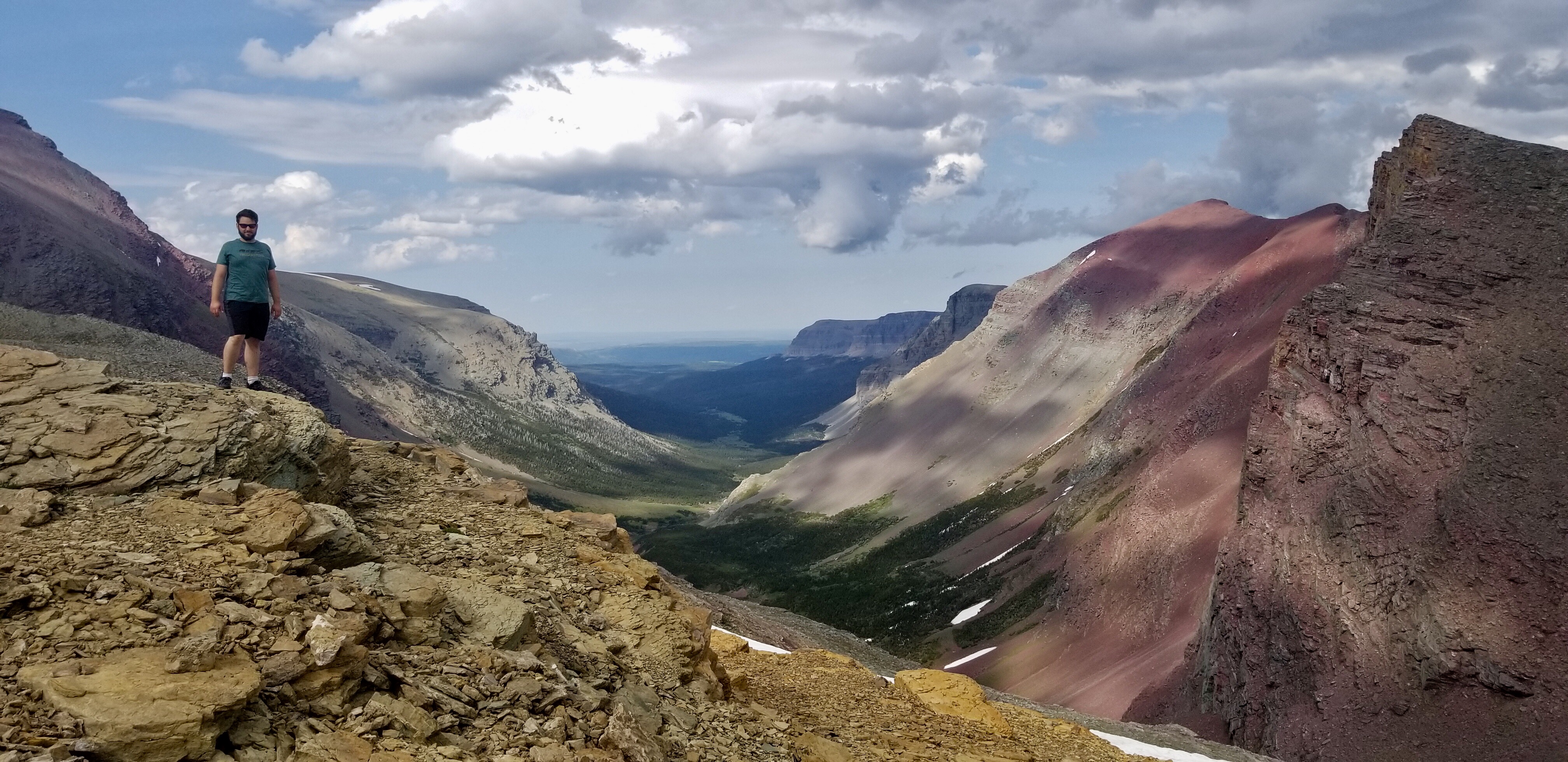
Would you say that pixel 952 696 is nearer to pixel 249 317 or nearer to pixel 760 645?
pixel 760 645

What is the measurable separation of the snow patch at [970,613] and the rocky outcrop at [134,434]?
6813 cm

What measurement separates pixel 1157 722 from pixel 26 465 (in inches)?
1752

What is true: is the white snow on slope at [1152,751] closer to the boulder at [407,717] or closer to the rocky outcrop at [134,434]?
the boulder at [407,717]

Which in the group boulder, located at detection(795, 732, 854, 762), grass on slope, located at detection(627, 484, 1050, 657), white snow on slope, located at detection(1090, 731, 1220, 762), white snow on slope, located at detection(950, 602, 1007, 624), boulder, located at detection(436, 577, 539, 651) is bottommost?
grass on slope, located at detection(627, 484, 1050, 657)

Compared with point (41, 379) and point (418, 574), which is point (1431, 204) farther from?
point (41, 379)

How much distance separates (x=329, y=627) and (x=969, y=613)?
73673mm

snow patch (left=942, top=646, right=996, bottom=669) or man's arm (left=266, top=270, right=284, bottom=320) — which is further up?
man's arm (left=266, top=270, right=284, bottom=320)

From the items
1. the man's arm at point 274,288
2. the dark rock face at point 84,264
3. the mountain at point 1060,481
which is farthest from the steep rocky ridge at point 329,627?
the dark rock face at point 84,264

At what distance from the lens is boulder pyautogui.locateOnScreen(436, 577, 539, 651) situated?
11.8 m

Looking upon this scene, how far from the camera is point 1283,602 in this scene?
1553 inches

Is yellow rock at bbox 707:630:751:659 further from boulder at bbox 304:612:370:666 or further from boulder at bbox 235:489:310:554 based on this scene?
boulder at bbox 304:612:370:666

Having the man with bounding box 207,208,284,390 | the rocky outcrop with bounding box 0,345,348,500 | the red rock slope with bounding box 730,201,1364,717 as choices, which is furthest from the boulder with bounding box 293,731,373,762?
the red rock slope with bounding box 730,201,1364,717

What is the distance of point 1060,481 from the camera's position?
9650 cm

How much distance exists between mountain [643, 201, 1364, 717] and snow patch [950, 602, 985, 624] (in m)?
0.27
